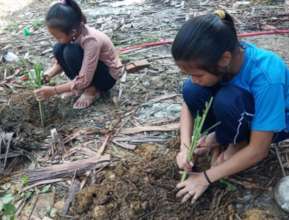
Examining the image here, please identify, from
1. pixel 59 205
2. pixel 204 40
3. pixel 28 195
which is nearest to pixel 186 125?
pixel 204 40

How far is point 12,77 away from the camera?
3.78 m

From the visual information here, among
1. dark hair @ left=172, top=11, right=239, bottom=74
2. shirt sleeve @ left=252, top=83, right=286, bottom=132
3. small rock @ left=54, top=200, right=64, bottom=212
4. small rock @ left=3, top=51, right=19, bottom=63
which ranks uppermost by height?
dark hair @ left=172, top=11, right=239, bottom=74

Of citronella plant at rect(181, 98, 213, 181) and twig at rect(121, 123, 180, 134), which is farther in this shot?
twig at rect(121, 123, 180, 134)

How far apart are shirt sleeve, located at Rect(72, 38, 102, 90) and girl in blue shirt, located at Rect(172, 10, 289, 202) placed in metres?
0.97

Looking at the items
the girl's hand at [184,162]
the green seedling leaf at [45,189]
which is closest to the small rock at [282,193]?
the girl's hand at [184,162]


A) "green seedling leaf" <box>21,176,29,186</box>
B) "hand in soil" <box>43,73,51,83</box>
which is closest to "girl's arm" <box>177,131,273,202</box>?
"green seedling leaf" <box>21,176,29,186</box>

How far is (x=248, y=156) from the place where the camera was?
1986 millimetres

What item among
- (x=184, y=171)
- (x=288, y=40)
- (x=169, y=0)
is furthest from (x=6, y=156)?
(x=169, y=0)

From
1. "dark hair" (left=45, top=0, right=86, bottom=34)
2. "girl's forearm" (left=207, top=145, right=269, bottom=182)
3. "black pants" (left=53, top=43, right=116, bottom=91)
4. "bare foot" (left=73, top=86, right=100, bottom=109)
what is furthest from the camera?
"bare foot" (left=73, top=86, right=100, bottom=109)

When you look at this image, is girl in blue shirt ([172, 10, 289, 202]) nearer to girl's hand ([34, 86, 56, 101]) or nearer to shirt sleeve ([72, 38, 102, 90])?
shirt sleeve ([72, 38, 102, 90])

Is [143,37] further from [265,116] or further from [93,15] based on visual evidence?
[265,116]

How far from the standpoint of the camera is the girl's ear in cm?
180

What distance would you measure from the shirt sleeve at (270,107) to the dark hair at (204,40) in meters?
0.27

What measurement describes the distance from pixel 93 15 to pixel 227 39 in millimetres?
3853
